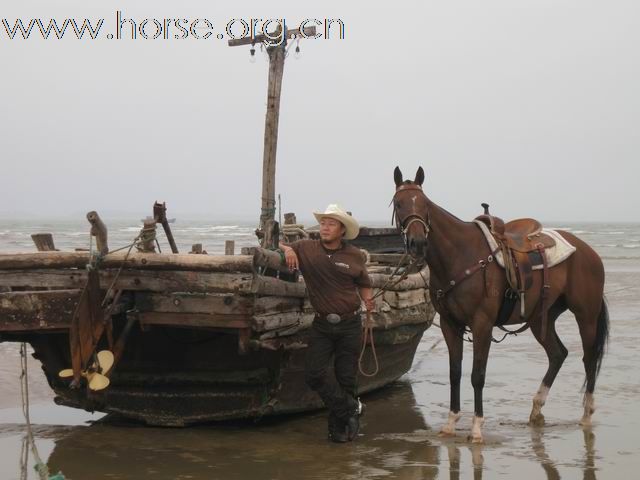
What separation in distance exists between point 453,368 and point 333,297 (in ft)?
4.75

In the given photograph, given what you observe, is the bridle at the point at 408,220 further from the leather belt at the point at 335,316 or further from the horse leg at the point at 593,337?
the horse leg at the point at 593,337

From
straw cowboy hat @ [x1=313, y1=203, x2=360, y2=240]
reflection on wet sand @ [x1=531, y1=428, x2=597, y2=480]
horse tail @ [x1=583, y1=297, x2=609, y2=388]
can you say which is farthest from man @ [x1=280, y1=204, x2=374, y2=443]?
horse tail @ [x1=583, y1=297, x2=609, y2=388]

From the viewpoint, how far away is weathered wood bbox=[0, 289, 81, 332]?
20.2ft

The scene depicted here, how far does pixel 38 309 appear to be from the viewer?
617cm

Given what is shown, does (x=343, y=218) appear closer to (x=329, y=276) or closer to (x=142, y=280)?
(x=329, y=276)

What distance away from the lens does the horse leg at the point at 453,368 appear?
23.1ft

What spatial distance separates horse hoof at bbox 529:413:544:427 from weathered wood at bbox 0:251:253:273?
323cm

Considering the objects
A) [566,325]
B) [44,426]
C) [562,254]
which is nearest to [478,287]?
[562,254]

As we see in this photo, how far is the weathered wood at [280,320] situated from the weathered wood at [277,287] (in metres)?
0.16

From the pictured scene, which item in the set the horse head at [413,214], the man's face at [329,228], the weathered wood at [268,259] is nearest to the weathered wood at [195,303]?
the weathered wood at [268,259]

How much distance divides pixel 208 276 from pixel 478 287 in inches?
93.0

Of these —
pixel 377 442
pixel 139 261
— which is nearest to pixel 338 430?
pixel 377 442

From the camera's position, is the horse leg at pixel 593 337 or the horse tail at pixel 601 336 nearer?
the horse leg at pixel 593 337

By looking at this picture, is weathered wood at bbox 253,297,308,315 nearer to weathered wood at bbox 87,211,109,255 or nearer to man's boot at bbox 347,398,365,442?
man's boot at bbox 347,398,365,442
